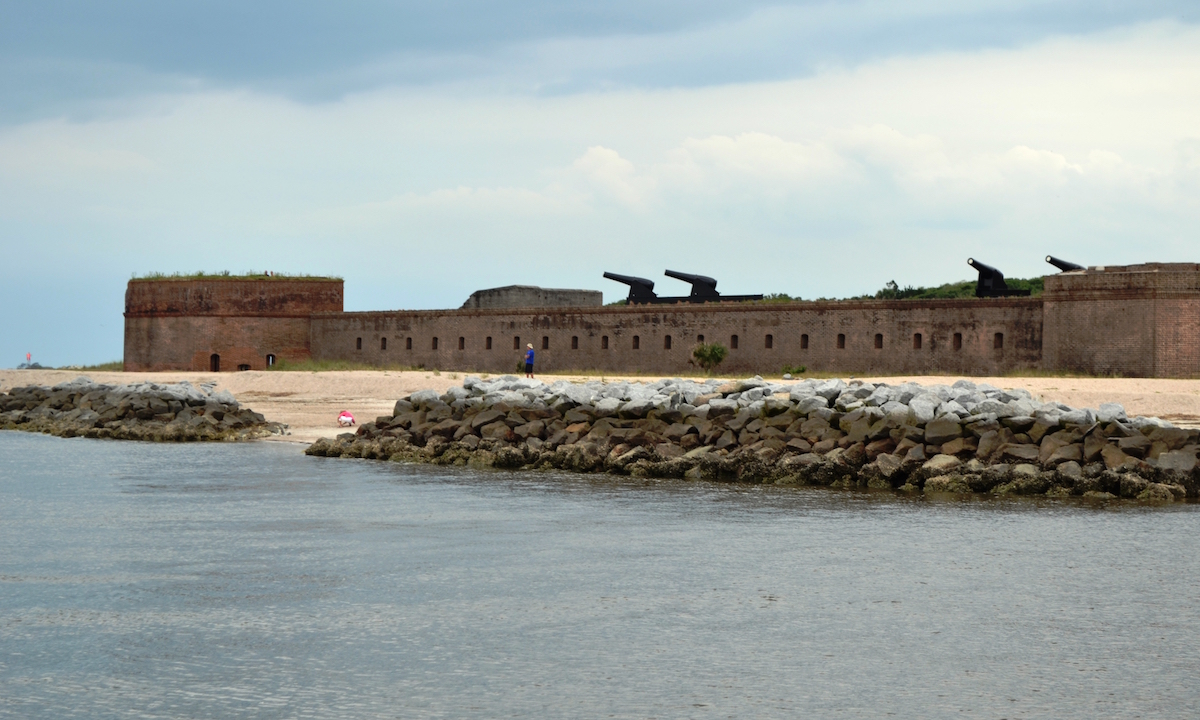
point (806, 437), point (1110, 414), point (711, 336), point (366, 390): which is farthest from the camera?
point (711, 336)

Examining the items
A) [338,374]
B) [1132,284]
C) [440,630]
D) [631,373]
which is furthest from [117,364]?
[440,630]

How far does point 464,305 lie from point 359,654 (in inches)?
1193

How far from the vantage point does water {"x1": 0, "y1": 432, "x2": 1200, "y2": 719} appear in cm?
530

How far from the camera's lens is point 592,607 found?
701cm

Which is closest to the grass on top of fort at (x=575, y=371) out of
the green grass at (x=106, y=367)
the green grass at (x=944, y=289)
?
the green grass at (x=106, y=367)

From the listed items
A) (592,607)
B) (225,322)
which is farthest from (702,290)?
(592,607)

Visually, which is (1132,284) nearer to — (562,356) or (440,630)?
(562,356)

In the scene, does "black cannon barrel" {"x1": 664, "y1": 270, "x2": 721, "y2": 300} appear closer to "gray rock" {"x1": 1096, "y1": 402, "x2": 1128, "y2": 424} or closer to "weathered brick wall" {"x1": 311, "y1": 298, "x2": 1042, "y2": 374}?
"weathered brick wall" {"x1": 311, "y1": 298, "x2": 1042, "y2": 374}

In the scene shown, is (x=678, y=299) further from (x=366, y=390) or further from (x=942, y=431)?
(x=942, y=431)

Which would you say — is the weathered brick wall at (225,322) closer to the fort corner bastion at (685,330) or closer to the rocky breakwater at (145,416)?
the fort corner bastion at (685,330)

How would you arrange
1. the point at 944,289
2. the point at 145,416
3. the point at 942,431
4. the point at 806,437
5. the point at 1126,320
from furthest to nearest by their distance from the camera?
1. the point at 944,289
2. the point at 1126,320
3. the point at 145,416
4. the point at 806,437
5. the point at 942,431

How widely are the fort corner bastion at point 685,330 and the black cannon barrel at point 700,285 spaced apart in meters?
1.37

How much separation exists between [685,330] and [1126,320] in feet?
33.1

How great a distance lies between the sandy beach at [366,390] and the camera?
19.2 m
